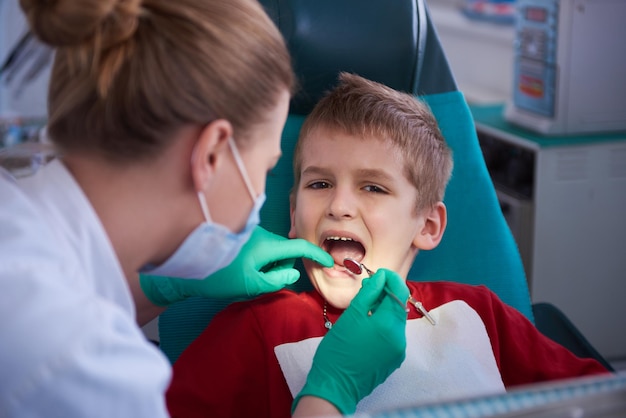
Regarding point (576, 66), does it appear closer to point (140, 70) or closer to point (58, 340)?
point (140, 70)

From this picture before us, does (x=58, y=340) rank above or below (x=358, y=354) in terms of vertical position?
above

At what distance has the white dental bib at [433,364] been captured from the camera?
4.51ft

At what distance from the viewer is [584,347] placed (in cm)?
161

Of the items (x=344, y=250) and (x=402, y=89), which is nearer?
(x=344, y=250)

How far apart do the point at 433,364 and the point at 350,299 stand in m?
0.19

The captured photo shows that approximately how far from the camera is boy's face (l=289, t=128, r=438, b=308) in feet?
4.71

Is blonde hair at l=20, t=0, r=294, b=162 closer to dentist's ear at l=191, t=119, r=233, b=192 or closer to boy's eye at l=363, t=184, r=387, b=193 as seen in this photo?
dentist's ear at l=191, t=119, r=233, b=192

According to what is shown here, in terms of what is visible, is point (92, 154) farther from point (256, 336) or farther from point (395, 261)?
point (395, 261)

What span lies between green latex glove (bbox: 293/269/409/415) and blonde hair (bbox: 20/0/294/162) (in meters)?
0.43

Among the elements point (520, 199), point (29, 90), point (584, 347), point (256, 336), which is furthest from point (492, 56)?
point (256, 336)

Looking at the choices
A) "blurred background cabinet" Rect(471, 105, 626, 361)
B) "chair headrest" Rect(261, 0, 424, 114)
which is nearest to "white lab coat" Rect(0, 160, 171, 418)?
"chair headrest" Rect(261, 0, 424, 114)

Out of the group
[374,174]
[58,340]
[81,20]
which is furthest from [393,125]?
[58,340]

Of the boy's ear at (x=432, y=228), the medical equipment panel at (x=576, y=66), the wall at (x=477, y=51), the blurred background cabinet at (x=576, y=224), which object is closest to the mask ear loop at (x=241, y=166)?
the boy's ear at (x=432, y=228)

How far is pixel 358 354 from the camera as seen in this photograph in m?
1.26
